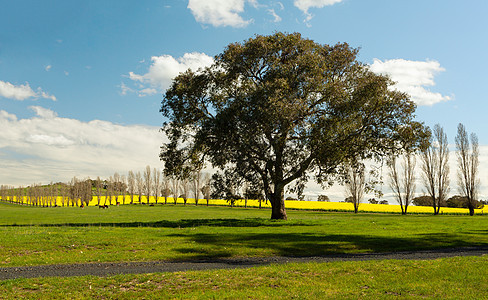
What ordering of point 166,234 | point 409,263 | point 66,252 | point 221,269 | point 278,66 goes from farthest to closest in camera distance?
point 278,66, point 166,234, point 66,252, point 409,263, point 221,269

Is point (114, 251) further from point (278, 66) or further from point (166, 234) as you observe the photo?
point (278, 66)

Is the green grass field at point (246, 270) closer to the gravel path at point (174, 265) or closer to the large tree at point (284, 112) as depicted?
the gravel path at point (174, 265)

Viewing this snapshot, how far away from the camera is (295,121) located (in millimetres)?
32531

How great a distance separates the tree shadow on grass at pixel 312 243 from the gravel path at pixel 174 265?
136 cm

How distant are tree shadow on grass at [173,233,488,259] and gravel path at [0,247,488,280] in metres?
1.36

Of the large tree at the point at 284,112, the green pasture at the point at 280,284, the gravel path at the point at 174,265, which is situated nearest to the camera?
the green pasture at the point at 280,284

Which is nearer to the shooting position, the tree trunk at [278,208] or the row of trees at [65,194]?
the tree trunk at [278,208]

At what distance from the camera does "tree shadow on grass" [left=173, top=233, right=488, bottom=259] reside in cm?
1939

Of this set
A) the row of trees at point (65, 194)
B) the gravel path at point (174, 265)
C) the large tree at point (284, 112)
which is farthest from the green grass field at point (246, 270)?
the row of trees at point (65, 194)

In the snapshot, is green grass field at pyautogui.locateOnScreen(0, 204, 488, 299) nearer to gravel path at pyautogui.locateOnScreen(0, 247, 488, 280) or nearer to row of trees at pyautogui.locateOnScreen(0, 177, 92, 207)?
gravel path at pyautogui.locateOnScreen(0, 247, 488, 280)

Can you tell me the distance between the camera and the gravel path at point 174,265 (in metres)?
14.0

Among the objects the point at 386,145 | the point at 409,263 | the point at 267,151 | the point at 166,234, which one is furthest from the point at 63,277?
the point at 386,145

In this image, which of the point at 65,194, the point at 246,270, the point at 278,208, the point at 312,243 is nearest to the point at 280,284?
the point at 246,270

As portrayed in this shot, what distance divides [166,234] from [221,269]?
11720 mm
